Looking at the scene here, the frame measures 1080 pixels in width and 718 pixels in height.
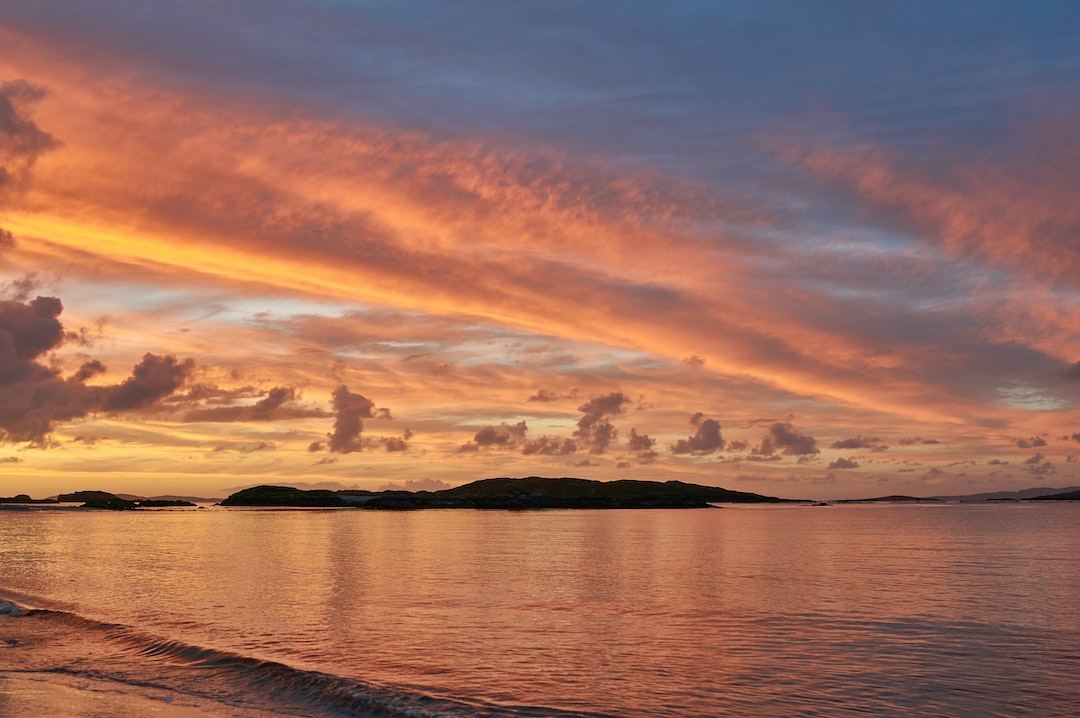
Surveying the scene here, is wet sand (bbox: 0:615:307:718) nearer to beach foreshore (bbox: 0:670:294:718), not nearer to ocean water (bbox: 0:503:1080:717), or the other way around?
beach foreshore (bbox: 0:670:294:718)

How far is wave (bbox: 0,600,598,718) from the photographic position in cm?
2512

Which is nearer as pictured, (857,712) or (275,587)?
(857,712)

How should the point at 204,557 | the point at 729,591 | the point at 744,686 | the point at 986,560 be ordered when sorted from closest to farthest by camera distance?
the point at 744,686 < the point at 729,591 < the point at 986,560 < the point at 204,557

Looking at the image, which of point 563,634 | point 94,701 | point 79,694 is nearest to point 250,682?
point 94,701

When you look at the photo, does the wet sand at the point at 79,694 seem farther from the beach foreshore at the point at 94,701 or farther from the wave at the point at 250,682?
the wave at the point at 250,682

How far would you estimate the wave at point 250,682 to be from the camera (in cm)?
2512

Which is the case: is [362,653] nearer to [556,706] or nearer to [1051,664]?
[556,706]

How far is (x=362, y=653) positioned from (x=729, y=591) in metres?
28.6

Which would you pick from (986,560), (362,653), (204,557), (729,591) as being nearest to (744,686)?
(362,653)

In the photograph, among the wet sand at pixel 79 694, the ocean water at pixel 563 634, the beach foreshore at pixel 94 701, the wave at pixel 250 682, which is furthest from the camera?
the ocean water at pixel 563 634

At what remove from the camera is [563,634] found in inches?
1497

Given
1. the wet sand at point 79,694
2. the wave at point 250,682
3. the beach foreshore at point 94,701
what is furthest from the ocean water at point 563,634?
the beach foreshore at point 94,701

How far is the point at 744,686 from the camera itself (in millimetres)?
27969

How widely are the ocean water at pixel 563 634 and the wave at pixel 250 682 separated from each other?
13cm
